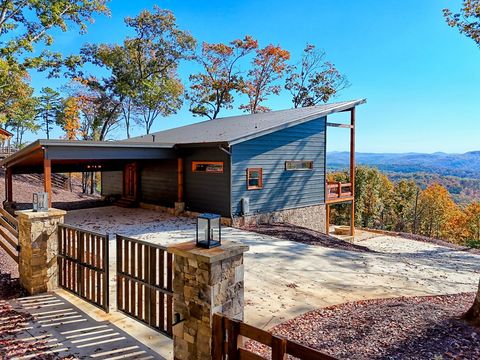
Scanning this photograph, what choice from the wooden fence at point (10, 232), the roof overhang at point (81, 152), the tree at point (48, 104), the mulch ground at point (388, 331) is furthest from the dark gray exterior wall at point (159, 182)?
the tree at point (48, 104)

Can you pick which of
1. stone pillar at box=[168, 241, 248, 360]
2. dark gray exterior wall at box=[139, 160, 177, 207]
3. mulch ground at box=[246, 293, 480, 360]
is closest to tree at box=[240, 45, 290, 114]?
dark gray exterior wall at box=[139, 160, 177, 207]

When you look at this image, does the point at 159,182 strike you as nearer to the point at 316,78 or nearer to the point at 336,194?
the point at 336,194

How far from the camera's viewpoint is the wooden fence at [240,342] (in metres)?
2.27

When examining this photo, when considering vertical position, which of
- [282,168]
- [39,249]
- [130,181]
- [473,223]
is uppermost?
[282,168]

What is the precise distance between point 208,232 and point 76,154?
8.35 metres

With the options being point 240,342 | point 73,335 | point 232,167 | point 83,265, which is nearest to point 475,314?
point 240,342

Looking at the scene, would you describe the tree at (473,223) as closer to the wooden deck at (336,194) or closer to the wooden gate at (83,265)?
the wooden deck at (336,194)

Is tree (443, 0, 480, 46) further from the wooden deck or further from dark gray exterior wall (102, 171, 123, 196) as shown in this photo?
dark gray exterior wall (102, 171, 123, 196)

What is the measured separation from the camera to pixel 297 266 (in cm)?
681

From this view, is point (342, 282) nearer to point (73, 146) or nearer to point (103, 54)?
point (73, 146)

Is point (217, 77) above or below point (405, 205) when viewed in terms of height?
above

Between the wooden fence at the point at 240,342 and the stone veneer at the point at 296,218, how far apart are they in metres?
8.32

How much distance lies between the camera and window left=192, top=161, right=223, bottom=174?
11312 millimetres

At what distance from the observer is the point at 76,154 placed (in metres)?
9.96
